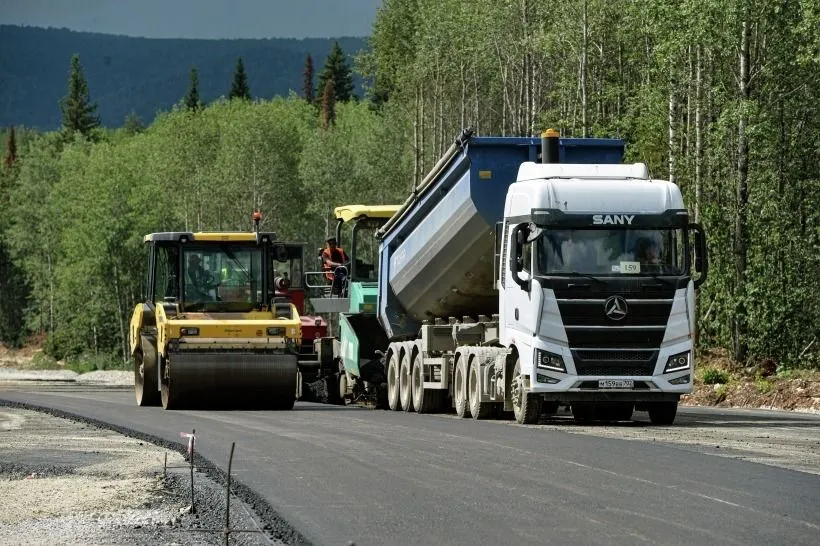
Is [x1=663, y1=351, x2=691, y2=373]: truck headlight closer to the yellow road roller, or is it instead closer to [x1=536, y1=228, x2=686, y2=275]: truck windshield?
[x1=536, y1=228, x2=686, y2=275]: truck windshield

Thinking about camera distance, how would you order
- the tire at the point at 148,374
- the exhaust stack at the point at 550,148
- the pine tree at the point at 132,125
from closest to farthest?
1. the exhaust stack at the point at 550,148
2. the tire at the point at 148,374
3. the pine tree at the point at 132,125

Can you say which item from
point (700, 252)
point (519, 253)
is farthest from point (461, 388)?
point (700, 252)

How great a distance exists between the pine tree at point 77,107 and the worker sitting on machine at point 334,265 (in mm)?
130082

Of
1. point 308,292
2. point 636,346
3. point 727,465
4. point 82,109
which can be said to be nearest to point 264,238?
point 308,292

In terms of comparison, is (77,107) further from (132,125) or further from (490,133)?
(490,133)

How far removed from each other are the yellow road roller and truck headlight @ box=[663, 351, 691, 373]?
24.4 ft

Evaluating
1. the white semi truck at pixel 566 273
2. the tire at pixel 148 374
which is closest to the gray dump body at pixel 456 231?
the white semi truck at pixel 566 273

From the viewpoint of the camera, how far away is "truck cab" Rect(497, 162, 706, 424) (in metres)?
20.8

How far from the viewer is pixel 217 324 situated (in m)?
26.4

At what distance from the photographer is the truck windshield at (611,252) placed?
68.5 ft

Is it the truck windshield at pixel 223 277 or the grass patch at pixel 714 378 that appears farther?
the grass patch at pixel 714 378

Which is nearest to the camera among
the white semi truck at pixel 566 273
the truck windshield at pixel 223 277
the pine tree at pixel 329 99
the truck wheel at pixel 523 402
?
the white semi truck at pixel 566 273

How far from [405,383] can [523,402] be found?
18.7ft

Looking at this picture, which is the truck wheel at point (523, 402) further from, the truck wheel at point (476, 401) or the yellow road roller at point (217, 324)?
the yellow road roller at point (217, 324)
